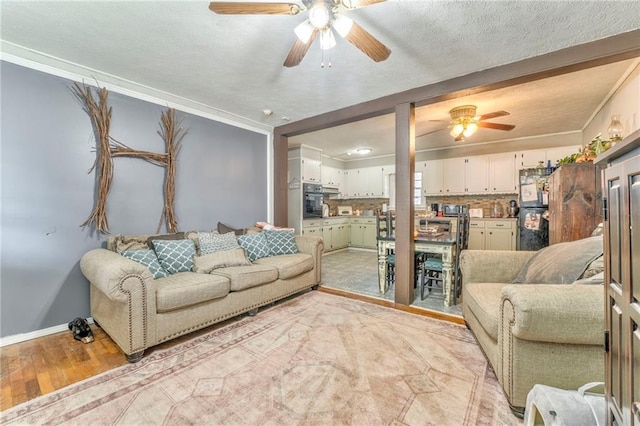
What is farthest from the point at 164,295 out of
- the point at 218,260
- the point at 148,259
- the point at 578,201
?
the point at 578,201

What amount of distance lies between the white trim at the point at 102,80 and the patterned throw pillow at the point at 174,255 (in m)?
1.67

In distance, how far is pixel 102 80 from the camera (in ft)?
8.86

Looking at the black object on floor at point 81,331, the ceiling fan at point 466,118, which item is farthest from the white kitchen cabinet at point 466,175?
the black object on floor at point 81,331

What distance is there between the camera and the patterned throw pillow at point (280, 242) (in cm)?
355

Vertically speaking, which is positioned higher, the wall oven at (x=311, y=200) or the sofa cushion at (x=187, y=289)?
the wall oven at (x=311, y=200)

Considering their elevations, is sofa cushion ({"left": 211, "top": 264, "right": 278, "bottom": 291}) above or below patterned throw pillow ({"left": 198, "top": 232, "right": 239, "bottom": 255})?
below

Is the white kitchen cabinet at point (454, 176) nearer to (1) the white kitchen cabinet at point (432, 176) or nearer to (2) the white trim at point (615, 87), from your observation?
(1) the white kitchen cabinet at point (432, 176)

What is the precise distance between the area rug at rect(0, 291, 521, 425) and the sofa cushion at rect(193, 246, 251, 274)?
630 millimetres

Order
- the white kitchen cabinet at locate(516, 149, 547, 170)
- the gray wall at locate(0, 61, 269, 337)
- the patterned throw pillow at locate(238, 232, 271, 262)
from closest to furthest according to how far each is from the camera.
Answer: the gray wall at locate(0, 61, 269, 337)
the patterned throw pillow at locate(238, 232, 271, 262)
the white kitchen cabinet at locate(516, 149, 547, 170)

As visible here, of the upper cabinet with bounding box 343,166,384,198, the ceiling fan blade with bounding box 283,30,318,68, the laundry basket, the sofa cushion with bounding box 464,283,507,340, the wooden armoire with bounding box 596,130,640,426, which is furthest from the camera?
the upper cabinet with bounding box 343,166,384,198

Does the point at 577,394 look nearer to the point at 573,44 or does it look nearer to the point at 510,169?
the point at 573,44

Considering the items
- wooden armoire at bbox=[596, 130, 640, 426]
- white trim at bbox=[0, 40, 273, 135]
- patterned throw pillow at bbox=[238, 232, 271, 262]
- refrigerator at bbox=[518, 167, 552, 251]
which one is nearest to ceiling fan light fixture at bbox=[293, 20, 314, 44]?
wooden armoire at bbox=[596, 130, 640, 426]

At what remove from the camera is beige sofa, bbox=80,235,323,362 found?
1.94 meters

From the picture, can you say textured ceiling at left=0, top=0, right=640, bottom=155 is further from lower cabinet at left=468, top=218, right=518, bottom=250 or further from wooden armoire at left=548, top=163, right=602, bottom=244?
lower cabinet at left=468, top=218, right=518, bottom=250
